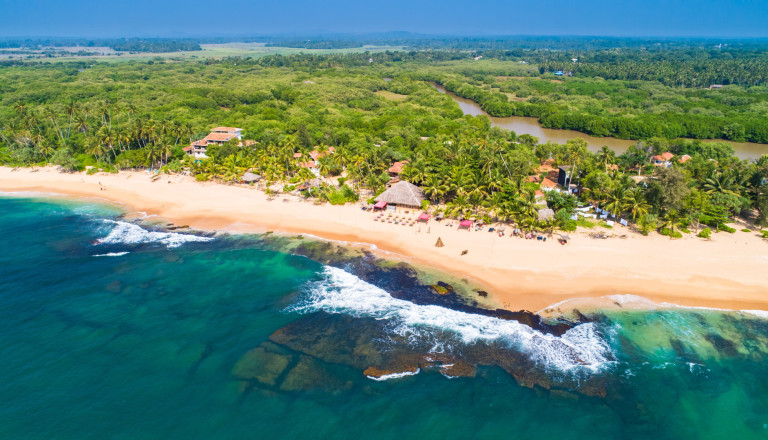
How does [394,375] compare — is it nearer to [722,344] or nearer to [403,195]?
[722,344]

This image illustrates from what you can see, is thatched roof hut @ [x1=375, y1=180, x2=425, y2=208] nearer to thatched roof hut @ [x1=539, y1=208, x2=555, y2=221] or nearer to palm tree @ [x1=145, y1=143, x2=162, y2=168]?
thatched roof hut @ [x1=539, y1=208, x2=555, y2=221]

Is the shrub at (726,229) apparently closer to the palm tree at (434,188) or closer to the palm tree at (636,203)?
the palm tree at (636,203)

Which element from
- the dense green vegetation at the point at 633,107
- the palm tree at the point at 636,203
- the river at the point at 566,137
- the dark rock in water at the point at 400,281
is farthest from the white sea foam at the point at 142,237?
the dense green vegetation at the point at 633,107

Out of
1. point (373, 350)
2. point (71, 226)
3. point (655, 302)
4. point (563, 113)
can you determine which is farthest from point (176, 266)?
point (563, 113)

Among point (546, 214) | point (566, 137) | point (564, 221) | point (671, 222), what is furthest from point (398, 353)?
point (566, 137)

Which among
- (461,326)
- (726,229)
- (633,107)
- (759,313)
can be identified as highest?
(633,107)
